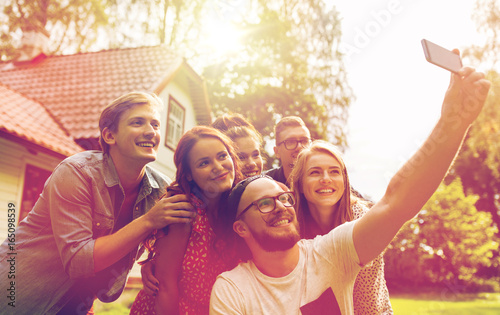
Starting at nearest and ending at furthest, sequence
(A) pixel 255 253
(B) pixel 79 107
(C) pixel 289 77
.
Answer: (A) pixel 255 253 → (B) pixel 79 107 → (C) pixel 289 77

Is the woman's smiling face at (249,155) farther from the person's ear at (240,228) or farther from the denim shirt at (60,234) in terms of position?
the person's ear at (240,228)

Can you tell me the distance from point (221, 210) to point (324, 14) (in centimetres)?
1802

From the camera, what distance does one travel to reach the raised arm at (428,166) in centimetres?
153

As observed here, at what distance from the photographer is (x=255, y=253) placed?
2156 millimetres

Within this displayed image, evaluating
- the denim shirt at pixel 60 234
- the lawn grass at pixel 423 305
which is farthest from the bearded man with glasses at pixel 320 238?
the lawn grass at pixel 423 305

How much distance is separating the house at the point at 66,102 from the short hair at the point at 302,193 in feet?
21.5

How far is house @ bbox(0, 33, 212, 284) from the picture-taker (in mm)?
8430

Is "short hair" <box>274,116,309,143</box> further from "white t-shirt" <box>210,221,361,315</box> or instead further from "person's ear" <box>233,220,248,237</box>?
"white t-shirt" <box>210,221,361,315</box>

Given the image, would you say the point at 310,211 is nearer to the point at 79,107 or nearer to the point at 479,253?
the point at 79,107

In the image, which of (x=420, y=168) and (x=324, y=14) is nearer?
(x=420, y=168)

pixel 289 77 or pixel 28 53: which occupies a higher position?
pixel 289 77

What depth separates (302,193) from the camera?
274 centimetres

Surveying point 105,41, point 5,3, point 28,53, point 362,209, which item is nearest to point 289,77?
point 105,41

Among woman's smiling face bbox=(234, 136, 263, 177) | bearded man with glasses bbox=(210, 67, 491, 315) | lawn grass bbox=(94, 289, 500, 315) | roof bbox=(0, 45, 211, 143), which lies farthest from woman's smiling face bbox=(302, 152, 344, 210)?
roof bbox=(0, 45, 211, 143)
